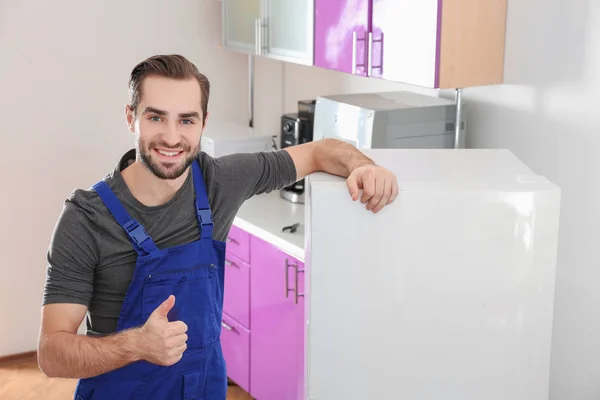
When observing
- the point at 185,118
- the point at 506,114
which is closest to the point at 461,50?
the point at 506,114

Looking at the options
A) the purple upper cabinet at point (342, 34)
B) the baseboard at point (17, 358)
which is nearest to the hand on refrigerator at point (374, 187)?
the purple upper cabinet at point (342, 34)

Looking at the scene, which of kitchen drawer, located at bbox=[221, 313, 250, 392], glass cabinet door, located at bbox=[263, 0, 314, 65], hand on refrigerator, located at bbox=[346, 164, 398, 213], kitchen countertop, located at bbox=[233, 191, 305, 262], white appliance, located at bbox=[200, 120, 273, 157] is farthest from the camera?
white appliance, located at bbox=[200, 120, 273, 157]

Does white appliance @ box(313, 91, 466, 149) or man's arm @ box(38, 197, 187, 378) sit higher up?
white appliance @ box(313, 91, 466, 149)

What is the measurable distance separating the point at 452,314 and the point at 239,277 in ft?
6.05

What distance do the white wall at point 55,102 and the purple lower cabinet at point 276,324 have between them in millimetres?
1110

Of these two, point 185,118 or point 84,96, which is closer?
point 185,118

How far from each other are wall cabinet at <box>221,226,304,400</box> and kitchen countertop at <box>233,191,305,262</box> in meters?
0.03

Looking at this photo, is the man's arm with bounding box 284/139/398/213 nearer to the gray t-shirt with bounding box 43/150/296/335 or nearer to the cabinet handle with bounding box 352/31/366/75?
the gray t-shirt with bounding box 43/150/296/335

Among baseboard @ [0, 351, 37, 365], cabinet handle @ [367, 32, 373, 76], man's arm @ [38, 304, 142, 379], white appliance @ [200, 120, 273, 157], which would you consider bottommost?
baseboard @ [0, 351, 37, 365]

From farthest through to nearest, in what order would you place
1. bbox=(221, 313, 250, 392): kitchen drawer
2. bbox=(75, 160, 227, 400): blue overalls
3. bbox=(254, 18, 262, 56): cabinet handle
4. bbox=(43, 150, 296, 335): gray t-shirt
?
1. bbox=(254, 18, 262, 56): cabinet handle
2. bbox=(221, 313, 250, 392): kitchen drawer
3. bbox=(75, 160, 227, 400): blue overalls
4. bbox=(43, 150, 296, 335): gray t-shirt

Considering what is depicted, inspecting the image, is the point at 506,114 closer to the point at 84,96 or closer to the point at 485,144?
the point at 485,144

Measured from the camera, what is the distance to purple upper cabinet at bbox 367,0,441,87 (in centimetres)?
256

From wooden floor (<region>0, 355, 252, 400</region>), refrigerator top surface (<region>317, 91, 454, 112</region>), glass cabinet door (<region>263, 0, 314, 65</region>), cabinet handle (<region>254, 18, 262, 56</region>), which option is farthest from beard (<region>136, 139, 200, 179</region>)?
wooden floor (<region>0, 355, 252, 400</region>)

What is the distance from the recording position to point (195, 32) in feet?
13.5
